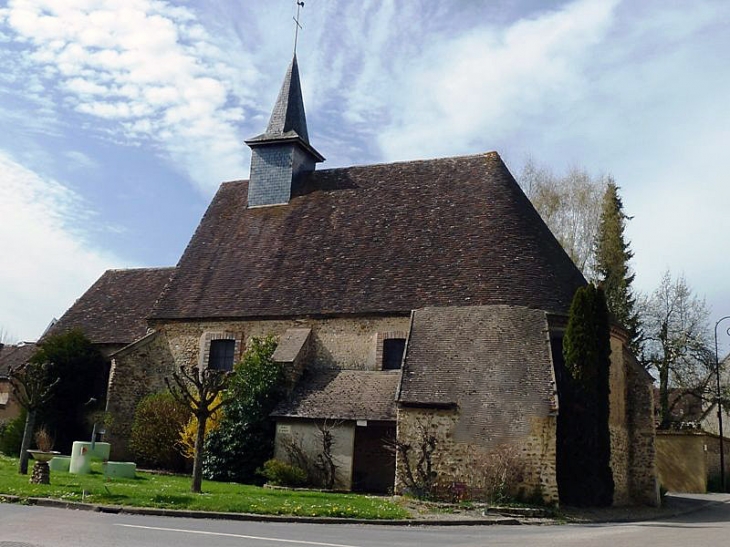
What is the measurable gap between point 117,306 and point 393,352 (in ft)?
43.3

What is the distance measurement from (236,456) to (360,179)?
10975mm

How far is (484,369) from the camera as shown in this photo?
704 inches

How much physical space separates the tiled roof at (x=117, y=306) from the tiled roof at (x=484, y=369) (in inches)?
472

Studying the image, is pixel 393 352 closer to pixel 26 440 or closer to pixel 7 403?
pixel 26 440

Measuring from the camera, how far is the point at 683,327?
36.0m

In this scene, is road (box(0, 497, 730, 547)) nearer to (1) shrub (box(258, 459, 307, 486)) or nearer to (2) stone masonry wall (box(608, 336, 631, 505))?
(2) stone masonry wall (box(608, 336, 631, 505))

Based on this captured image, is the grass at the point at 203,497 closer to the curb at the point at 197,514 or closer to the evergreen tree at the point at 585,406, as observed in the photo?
the curb at the point at 197,514

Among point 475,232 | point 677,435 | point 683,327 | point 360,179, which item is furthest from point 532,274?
point 683,327

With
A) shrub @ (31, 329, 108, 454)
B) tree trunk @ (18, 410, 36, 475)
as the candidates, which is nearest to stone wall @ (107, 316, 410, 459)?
shrub @ (31, 329, 108, 454)

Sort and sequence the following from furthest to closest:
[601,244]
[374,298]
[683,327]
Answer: [683,327] → [601,244] → [374,298]

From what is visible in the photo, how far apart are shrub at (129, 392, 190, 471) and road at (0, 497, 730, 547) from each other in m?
8.96

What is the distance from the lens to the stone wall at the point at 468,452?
16.7 metres

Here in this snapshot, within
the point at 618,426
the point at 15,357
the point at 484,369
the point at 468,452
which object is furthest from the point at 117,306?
the point at 618,426

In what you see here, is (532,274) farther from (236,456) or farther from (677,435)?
(677,435)
